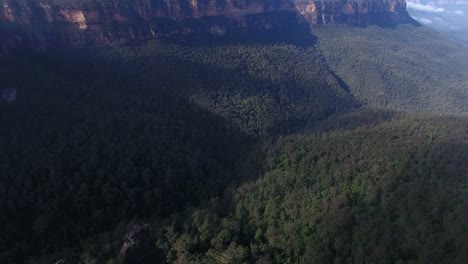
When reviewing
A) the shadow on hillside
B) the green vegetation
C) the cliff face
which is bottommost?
the green vegetation

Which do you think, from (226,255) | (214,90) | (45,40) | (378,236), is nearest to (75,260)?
(226,255)

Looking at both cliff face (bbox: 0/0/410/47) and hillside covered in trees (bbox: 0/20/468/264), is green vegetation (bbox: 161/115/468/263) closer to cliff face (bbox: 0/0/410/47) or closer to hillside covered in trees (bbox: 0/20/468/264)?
hillside covered in trees (bbox: 0/20/468/264)

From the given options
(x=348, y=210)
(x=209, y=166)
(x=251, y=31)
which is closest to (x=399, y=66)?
(x=251, y=31)

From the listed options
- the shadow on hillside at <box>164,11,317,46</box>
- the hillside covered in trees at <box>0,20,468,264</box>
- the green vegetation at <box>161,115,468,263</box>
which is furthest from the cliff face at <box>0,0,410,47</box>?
the green vegetation at <box>161,115,468,263</box>

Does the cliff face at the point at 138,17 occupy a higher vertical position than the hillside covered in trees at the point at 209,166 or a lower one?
higher

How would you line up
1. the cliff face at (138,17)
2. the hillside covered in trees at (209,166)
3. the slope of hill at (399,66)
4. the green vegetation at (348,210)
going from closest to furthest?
the green vegetation at (348,210), the hillside covered in trees at (209,166), the cliff face at (138,17), the slope of hill at (399,66)

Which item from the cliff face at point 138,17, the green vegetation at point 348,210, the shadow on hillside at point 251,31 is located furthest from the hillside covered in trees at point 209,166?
the shadow on hillside at point 251,31

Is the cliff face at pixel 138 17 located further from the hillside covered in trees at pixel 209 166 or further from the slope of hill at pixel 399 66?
the slope of hill at pixel 399 66

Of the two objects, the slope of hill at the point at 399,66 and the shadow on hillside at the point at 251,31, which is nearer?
the shadow on hillside at the point at 251,31

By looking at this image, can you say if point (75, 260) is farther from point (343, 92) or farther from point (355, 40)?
point (355, 40)
